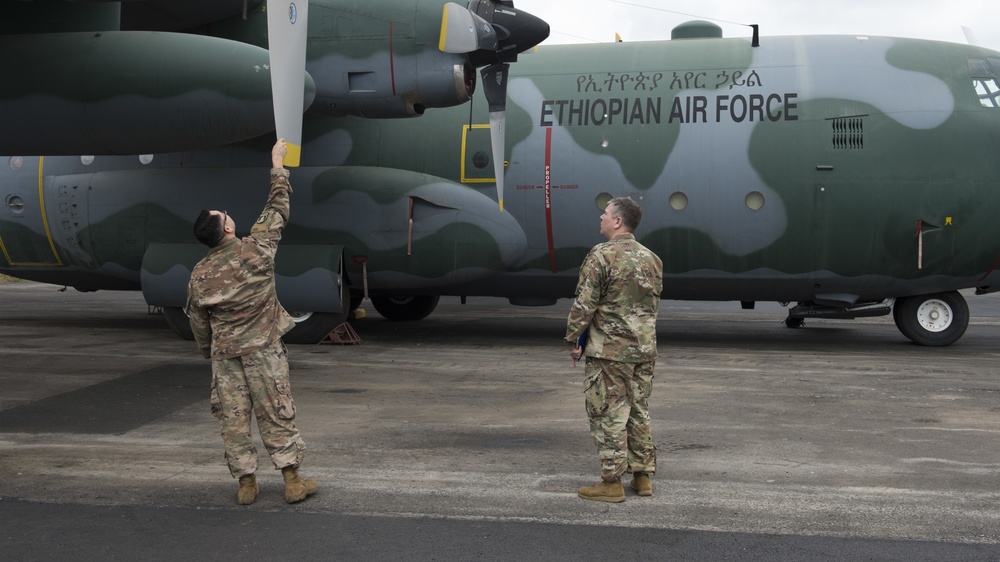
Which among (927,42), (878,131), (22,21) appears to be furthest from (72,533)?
(927,42)

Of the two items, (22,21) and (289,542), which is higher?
(22,21)

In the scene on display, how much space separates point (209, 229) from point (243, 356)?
84cm

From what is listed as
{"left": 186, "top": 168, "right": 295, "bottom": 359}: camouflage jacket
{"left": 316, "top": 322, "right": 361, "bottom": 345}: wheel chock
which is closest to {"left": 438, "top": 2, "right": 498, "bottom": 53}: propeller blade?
{"left": 316, "top": 322, "right": 361, "bottom": 345}: wheel chock

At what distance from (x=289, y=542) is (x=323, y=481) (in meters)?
1.26

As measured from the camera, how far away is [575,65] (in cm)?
1359

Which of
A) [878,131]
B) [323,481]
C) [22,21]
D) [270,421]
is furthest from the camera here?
Result: [878,131]

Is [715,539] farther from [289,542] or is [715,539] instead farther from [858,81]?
[858,81]

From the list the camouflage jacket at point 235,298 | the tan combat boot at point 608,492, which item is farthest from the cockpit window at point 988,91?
the camouflage jacket at point 235,298

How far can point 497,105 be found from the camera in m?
12.3

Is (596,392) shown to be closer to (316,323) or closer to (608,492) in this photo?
(608,492)

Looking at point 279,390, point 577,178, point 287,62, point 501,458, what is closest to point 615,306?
point 501,458

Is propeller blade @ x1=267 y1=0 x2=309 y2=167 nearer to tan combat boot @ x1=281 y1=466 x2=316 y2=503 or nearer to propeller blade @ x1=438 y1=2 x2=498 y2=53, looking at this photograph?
propeller blade @ x1=438 y1=2 x2=498 y2=53

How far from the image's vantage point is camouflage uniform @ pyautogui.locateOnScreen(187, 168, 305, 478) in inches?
232

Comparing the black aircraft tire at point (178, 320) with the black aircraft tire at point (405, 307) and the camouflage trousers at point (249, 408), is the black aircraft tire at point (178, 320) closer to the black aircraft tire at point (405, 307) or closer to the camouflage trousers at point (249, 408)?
the black aircraft tire at point (405, 307)
